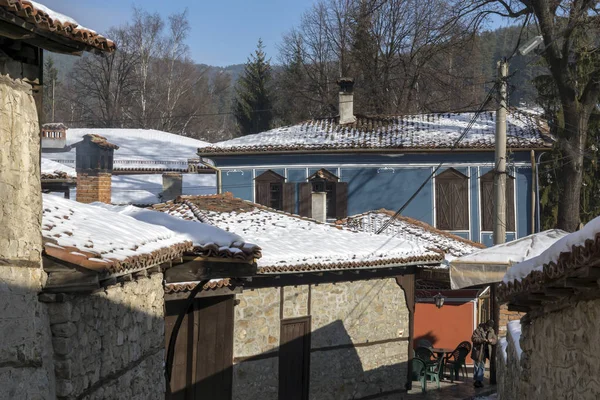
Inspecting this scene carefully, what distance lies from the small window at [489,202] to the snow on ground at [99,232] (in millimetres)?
17299

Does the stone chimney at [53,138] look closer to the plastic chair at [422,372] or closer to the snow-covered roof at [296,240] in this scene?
the snow-covered roof at [296,240]

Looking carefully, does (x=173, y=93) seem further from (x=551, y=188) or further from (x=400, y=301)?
(x=400, y=301)

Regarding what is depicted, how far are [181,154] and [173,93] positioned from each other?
1745cm

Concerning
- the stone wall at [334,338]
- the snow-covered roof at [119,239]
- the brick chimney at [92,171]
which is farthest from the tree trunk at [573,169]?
the snow-covered roof at [119,239]

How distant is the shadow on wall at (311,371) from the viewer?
10.9m

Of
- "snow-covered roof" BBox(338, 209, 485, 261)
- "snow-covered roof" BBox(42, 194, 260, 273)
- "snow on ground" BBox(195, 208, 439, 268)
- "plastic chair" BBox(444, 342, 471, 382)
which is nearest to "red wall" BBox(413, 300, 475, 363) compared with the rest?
"snow-covered roof" BBox(338, 209, 485, 261)

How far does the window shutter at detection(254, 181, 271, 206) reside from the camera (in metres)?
24.6

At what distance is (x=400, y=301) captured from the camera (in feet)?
47.6

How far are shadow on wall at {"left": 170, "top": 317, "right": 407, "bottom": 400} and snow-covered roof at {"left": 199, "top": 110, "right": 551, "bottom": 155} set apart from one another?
32.9ft

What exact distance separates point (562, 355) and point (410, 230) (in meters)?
14.9

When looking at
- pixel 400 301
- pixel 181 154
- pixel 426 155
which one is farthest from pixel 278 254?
pixel 181 154

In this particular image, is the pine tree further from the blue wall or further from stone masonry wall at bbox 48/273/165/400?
stone masonry wall at bbox 48/273/165/400

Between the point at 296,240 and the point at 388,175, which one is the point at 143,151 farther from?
the point at 296,240

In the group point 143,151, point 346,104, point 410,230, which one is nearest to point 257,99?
point 143,151
